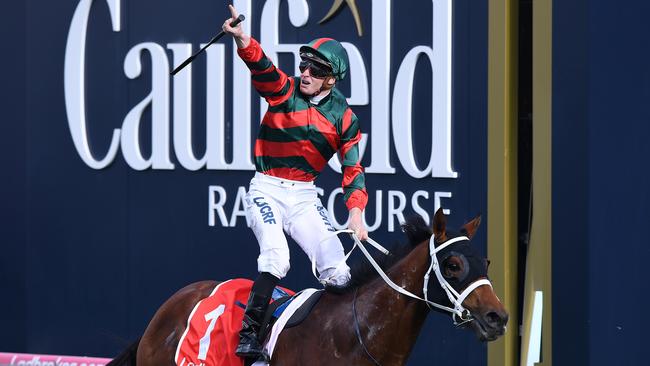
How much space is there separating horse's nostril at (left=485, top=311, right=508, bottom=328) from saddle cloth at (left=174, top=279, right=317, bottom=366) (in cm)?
104

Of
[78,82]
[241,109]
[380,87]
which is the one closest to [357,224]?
[380,87]

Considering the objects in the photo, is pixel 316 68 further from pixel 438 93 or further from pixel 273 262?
pixel 438 93

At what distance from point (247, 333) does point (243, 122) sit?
10.5 feet

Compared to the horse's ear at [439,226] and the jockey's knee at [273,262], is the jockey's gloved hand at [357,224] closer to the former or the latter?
the jockey's knee at [273,262]

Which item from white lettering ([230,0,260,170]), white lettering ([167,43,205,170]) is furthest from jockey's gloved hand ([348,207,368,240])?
white lettering ([167,43,205,170])

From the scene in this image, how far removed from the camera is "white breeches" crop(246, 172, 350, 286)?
577 centimetres

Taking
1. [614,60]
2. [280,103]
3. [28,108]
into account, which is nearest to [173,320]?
[280,103]

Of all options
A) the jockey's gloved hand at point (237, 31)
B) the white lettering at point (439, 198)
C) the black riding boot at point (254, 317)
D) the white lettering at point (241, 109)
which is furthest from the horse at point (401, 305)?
the white lettering at point (241, 109)

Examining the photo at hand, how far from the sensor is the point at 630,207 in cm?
749

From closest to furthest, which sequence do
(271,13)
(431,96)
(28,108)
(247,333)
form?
(247,333), (431,96), (271,13), (28,108)

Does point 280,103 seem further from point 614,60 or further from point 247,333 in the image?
point 614,60

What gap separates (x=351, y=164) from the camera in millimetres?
5914

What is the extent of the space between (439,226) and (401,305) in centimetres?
40

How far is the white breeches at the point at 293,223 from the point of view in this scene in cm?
577
